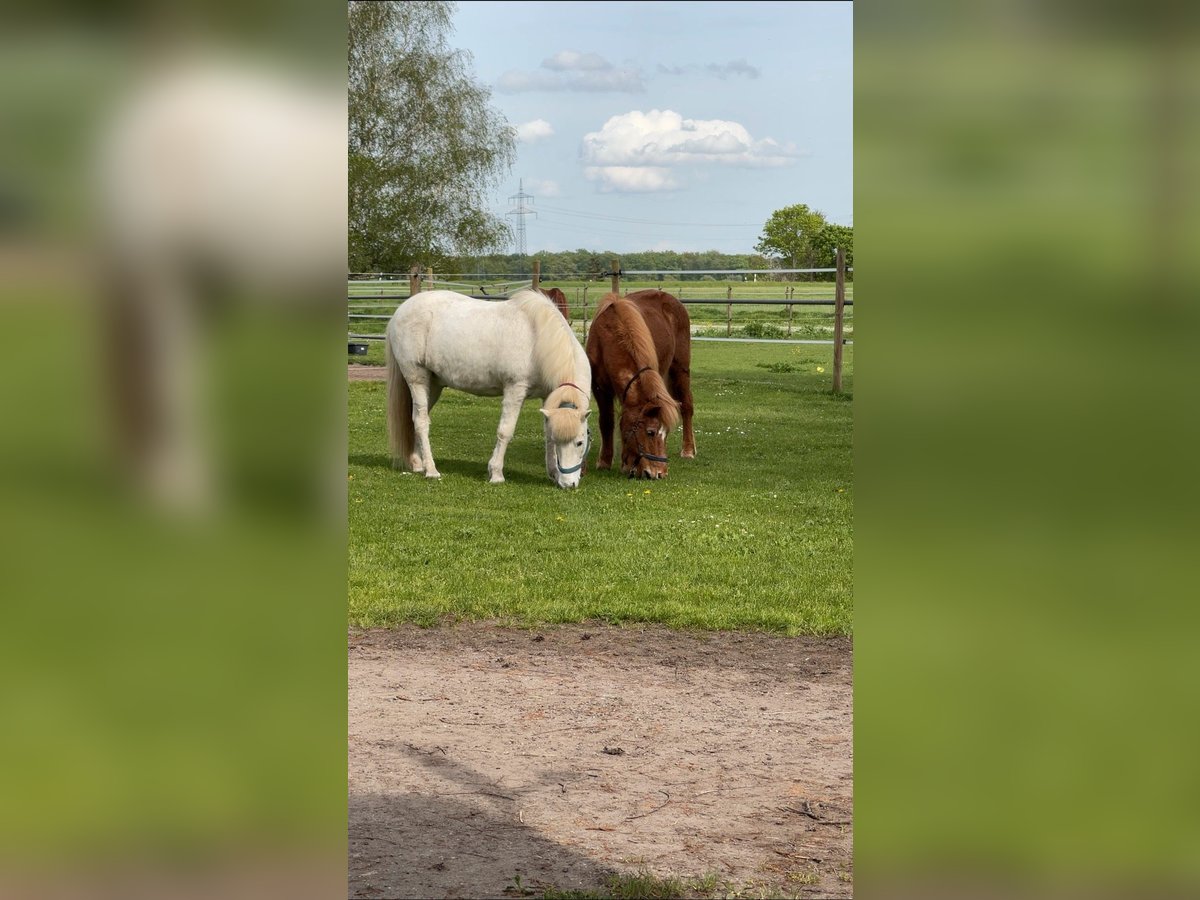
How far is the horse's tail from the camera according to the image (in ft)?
35.7

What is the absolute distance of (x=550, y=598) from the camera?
6.61m

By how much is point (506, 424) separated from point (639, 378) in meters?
1.32

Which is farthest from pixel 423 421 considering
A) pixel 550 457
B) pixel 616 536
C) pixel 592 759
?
pixel 592 759

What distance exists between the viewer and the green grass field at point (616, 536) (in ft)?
20.9

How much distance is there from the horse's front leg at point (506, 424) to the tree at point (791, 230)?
24.7 m

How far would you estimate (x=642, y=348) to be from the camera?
1092 cm

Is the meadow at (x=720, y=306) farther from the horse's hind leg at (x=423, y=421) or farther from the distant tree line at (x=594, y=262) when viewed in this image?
the horse's hind leg at (x=423, y=421)

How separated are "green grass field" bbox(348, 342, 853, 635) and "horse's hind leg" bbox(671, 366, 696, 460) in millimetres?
165
